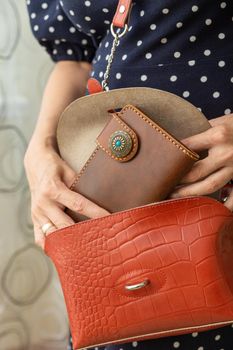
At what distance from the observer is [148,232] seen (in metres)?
0.54

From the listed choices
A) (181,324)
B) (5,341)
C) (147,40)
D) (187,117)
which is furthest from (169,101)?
(5,341)

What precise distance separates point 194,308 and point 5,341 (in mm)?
665

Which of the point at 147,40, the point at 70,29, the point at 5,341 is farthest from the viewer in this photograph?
the point at 5,341

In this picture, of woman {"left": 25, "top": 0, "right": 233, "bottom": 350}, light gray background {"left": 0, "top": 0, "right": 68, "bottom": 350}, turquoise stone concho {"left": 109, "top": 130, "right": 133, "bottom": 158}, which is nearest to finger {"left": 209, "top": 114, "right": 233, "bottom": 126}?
woman {"left": 25, "top": 0, "right": 233, "bottom": 350}

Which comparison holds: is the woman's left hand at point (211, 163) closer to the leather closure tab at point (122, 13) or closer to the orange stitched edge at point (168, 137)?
the orange stitched edge at point (168, 137)

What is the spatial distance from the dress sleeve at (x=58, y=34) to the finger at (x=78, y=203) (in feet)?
→ 0.98

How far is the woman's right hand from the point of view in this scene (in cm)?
60

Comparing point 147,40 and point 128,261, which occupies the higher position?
point 147,40

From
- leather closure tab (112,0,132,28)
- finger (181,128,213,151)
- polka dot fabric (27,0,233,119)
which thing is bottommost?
finger (181,128,213,151)

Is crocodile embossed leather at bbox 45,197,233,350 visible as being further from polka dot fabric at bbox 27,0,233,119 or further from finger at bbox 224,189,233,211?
polka dot fabric at bbox 27,0,233,119

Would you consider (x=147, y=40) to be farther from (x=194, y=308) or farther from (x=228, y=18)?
(x=194, y=308)

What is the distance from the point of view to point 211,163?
0.55 metres

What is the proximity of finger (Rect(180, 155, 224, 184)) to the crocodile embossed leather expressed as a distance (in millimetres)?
33

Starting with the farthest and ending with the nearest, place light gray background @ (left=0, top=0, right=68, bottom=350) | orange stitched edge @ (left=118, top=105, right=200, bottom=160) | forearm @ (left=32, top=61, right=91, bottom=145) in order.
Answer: light gray background @ (left=0, top=0, right=68, bottom=350)
forearm @ (left=32, top=61, right=91, bottom=145)
orange stitched edge @ (left=118, top=105, right=200, bottom=160)
